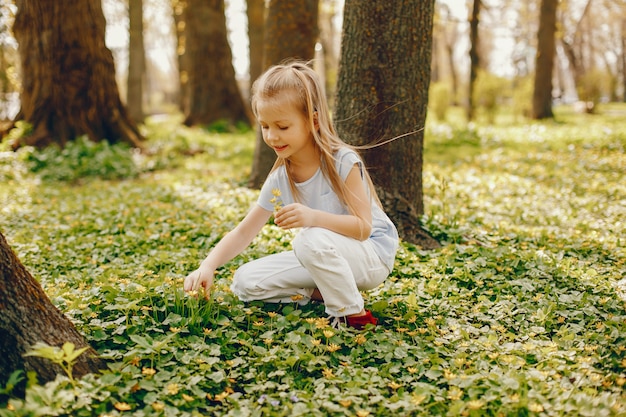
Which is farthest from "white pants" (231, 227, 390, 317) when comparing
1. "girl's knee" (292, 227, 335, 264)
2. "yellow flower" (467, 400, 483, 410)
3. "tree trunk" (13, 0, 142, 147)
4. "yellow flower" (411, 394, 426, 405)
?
"tree trunk" (13, 0, 142, 147)

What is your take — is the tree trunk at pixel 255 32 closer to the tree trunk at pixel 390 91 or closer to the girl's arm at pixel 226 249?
the tree trunk at pixel 390 91

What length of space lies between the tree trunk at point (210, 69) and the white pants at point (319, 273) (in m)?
10.9

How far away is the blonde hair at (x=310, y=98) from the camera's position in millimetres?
2805

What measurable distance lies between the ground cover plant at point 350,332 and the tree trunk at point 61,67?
12.7 ft

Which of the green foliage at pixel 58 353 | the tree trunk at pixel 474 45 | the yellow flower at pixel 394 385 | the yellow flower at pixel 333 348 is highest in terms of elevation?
the tree trunk at pixel 474 45

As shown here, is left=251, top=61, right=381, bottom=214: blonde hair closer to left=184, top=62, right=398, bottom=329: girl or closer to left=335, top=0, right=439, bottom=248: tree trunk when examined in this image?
left=184, top=62, right=398, bottom=329: girl

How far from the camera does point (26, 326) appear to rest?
7.38 feet

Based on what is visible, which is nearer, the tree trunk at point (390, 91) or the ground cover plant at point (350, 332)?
the ground cover plant at point (350, 332)

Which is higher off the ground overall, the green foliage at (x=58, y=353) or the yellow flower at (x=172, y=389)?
the green foliage at (x=58, y=353)

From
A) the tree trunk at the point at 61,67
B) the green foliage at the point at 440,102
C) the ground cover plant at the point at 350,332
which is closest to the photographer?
the ground cover plant at the point at 350,332

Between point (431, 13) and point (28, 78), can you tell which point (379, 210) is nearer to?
point (431, 13)

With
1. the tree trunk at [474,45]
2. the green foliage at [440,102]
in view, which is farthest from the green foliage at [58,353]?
the green foliage at [440,102]

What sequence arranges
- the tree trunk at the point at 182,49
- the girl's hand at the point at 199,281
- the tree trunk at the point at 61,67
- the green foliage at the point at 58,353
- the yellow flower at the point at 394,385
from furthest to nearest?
the tree trunk at the point at 182,49
the tree trunk at the point at 61,67
the girl's hand at the point at 199,281
the yellow flower at the point at 394,385
the green foliage at the point at 58,353

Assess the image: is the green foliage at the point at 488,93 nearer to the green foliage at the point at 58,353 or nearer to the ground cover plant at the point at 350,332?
the ground cover plant at the point at 350,332
